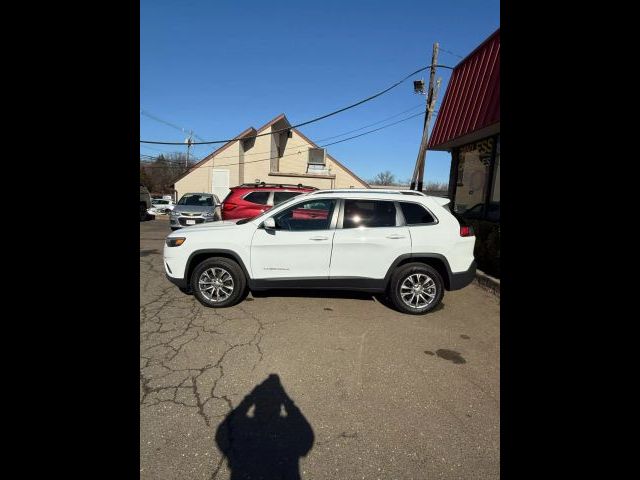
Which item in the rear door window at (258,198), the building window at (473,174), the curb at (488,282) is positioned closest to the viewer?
the curb at (488,282)

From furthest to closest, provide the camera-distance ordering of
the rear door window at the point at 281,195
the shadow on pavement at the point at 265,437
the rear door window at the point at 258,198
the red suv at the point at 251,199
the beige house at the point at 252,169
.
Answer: the beige house at the point at 252,169
the rear door window at the point at 281,195
the rear door window at the point at 258,198
the red suv at the point at 251,199
the shadow on pavement at the point at 265,437

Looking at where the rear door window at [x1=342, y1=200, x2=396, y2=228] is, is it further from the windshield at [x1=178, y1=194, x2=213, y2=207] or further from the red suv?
the windshield at [x1=178, y1=194, x2=213, y2=207]

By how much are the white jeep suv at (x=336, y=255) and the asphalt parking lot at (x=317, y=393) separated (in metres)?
0.38

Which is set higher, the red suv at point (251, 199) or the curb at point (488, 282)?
the red suv at point (251, 199)

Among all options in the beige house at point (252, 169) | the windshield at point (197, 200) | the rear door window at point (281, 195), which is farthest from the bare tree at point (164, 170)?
the rear door window at point (281, 195)

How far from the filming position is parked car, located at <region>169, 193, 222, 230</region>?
1164 centimetres

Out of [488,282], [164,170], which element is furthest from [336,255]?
[164,170]

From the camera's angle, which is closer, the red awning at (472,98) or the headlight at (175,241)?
the headlight at (175,241)

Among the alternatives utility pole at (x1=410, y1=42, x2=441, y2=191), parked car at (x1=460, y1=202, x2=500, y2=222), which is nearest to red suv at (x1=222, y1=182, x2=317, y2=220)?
parked car at (x1=460, y1=202, x2=500, y2=222)

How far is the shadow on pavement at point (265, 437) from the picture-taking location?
2.03 m

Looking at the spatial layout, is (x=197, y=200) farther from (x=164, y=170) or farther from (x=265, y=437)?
(x=164, y=170)

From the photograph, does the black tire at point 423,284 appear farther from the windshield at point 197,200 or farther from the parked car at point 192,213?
the windshield at point 197,200
